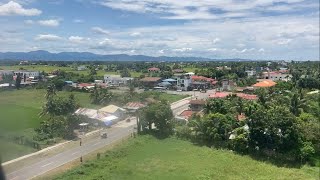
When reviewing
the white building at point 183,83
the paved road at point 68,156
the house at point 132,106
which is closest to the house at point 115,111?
the house at point 132,106

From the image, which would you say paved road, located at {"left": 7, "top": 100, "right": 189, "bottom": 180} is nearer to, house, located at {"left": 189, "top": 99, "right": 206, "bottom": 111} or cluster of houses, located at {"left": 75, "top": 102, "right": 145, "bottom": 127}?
cluster of houses, located at {"left": 75, "top": 102, "right": 145, "bottom": 127}

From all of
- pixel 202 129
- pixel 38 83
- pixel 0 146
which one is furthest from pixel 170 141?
pixel 38 83

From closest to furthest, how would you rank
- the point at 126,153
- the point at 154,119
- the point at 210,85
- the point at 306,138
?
the point at 126,153 → the point at 306,138 → the point at 154,119 → the point at 210,85

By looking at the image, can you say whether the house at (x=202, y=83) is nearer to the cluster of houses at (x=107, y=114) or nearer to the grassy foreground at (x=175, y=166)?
the cluster of houses at (x=107, y=114)

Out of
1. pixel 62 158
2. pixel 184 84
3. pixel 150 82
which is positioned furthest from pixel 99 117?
pixel 184 84

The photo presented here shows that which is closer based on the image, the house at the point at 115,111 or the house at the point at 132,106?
the house at the point at 115,111

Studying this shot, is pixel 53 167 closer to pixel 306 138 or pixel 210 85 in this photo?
pixel 306 138

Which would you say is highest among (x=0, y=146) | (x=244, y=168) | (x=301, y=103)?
(x=0, y=146)
